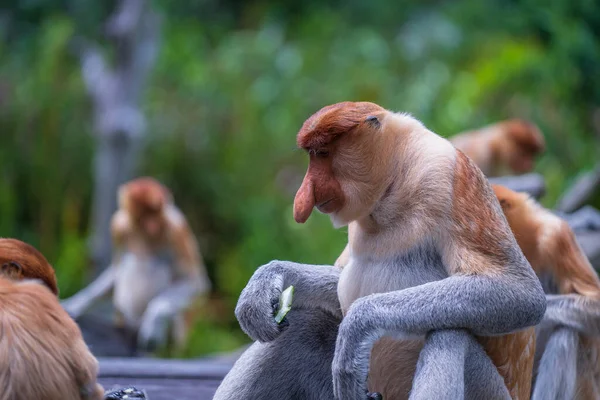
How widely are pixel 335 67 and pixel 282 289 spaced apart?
1044cm

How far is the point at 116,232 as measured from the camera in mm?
8516

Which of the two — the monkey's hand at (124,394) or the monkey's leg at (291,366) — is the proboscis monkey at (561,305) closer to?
the monkey's leg at (291,366)

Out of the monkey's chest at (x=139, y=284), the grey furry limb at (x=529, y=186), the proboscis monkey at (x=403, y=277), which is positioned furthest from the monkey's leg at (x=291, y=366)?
the monkey's chest at (x=139, y=284)

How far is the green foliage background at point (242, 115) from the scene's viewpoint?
37.2ft

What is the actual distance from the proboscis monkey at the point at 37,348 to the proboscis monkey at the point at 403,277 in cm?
57

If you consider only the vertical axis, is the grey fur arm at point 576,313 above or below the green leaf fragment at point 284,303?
below

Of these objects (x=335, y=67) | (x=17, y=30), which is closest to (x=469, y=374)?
(x=335, y=67)

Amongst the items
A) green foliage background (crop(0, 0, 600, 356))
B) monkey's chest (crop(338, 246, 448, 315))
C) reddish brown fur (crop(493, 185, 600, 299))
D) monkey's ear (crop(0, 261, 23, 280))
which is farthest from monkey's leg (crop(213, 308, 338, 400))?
green foliage background (crop(0, 0, 600, 356))

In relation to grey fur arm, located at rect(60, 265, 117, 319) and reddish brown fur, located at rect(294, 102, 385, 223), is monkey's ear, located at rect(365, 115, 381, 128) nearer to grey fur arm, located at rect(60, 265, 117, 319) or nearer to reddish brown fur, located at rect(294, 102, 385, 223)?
reddish brown fur, located at rect(294, 102, 385, 223)

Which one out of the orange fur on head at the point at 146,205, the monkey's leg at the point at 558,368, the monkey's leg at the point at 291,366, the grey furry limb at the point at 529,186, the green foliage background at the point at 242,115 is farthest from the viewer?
the green foliage background at the point at 242,115

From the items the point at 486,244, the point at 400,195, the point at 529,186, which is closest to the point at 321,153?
the point at 400,195

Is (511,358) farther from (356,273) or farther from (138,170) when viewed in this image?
(138,170)

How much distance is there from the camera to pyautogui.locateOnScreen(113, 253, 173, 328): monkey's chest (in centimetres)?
856

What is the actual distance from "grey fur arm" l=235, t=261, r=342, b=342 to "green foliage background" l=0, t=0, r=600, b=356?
6940mm
